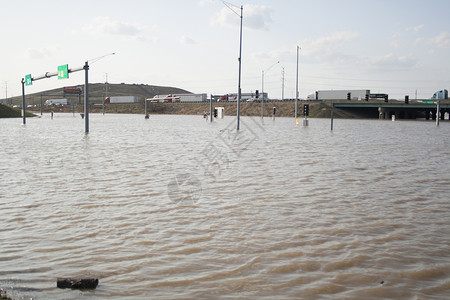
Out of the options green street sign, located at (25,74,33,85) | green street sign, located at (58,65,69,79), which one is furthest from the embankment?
green street sign, located at (58,65,69,79)

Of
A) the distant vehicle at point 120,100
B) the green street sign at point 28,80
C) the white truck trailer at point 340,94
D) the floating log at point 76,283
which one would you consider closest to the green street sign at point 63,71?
the green street sign at point 28,80

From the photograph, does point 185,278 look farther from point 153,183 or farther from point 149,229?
point 153,183

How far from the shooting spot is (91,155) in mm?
20234

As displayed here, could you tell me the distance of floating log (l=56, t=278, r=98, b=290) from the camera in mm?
5371

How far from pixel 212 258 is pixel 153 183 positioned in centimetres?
646

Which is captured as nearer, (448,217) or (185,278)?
(185,278)

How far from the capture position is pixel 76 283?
17.7 ft

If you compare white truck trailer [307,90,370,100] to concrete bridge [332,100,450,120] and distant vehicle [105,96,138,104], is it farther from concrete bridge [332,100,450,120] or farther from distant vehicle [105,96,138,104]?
distant vehicle [105,96,138,104]

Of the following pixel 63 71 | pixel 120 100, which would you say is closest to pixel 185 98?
pixel 120 100

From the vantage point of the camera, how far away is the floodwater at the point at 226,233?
565cm

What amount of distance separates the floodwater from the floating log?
0.28 feet

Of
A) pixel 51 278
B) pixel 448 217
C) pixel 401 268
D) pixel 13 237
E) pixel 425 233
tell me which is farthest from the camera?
pixel 448 217

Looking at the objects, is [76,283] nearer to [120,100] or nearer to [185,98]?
[185,98]

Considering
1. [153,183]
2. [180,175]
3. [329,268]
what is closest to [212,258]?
[329,268]
